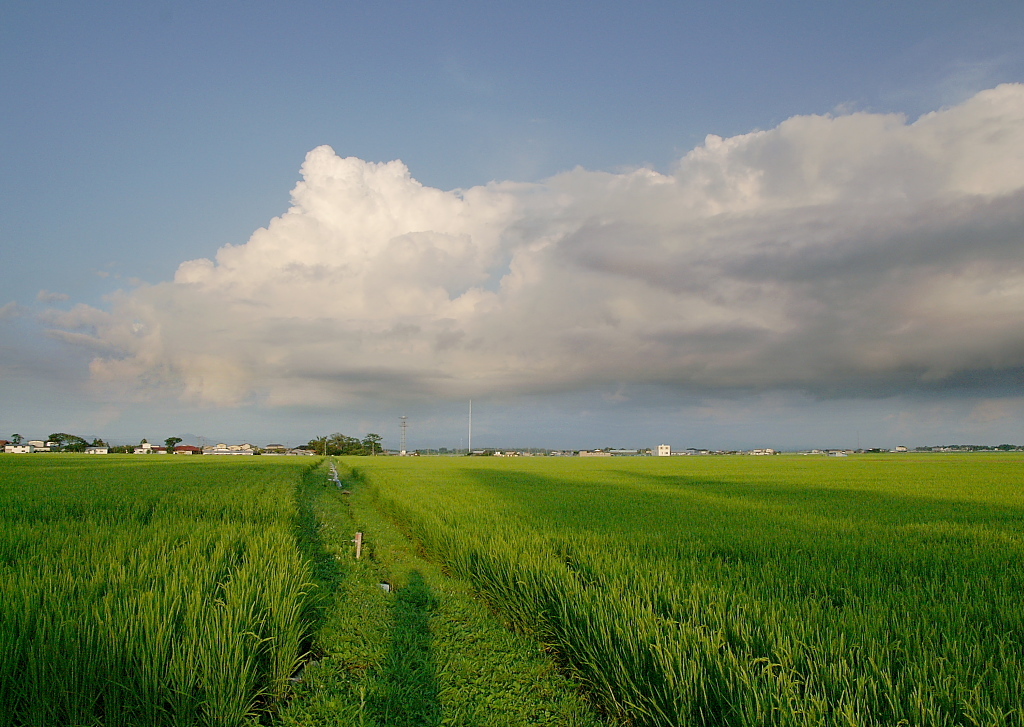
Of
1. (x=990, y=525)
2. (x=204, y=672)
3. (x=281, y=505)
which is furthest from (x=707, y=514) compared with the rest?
(x=204, y=672)

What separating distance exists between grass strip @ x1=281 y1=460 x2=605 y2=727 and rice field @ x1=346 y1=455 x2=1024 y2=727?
12.4 inches

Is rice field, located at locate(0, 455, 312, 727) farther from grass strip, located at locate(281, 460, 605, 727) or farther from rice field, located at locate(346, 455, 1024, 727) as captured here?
rice field, located at locate(346, 455, 1024, 727)

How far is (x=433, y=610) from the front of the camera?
6.54 m

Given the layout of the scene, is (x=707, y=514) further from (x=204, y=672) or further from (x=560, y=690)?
(x=204, y=672)

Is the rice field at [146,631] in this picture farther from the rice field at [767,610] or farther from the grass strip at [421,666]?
the rice field at [767,610]

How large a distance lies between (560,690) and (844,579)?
11.0 ft

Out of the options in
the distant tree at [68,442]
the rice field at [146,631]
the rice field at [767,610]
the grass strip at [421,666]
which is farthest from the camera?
the distant tree at [68,442]

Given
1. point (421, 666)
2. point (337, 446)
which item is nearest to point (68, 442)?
point (337, 446)

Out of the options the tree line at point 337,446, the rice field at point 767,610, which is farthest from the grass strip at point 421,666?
the tree line at point 337,446

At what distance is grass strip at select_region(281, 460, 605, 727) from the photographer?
4.18 metres

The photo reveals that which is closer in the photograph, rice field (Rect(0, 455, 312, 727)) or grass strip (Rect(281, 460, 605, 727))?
rice field (Rect(0, 455, 312, 727))

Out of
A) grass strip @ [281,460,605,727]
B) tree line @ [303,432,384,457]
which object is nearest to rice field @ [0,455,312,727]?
grass strip @ [281,460,605,727]

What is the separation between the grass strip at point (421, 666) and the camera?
4184 mm

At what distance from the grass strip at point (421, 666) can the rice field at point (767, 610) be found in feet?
1.03
